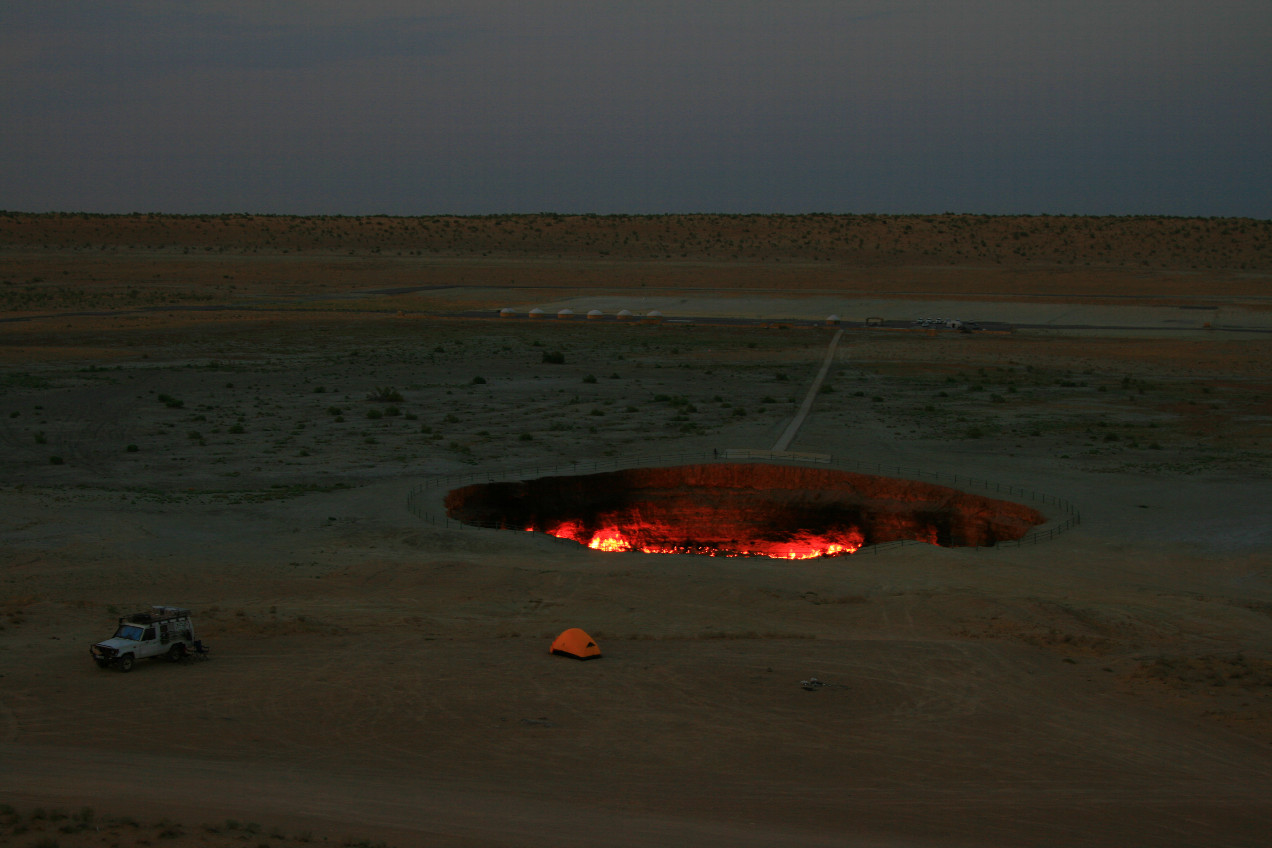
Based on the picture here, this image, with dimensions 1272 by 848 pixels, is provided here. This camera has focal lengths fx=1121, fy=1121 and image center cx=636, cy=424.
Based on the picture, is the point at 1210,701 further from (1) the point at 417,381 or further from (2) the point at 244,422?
(1) the point at 417,381

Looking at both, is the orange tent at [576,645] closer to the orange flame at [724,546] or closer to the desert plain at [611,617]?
the desert plain at [611,617]

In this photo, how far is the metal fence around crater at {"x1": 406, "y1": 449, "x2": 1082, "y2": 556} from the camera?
32.6m

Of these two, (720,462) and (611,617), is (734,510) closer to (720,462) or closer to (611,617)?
(720,462)

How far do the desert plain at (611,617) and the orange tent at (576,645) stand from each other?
35 cm

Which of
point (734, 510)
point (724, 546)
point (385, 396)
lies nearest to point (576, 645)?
point (724, 546)

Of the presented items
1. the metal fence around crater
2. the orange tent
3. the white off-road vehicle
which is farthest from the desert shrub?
the orange tent

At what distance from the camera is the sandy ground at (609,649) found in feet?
48.5

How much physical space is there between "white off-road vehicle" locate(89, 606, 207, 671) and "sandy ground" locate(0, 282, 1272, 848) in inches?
19.4

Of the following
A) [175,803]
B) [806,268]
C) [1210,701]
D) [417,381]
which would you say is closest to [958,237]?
[806,268]

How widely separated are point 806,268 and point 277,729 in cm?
12103

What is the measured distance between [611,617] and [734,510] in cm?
1409

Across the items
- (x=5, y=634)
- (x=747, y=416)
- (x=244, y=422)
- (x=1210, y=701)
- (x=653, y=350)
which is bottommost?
(x=5, y=634)

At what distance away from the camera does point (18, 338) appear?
72.8 meters

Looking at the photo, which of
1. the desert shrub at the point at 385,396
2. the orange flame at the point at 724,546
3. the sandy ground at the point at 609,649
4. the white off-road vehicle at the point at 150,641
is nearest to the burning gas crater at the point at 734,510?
the orange flame at the point at 724,546
